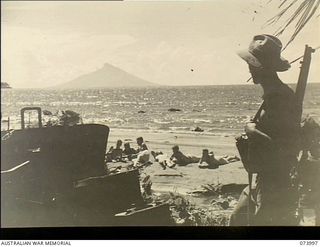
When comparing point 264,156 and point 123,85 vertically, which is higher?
point 123,85

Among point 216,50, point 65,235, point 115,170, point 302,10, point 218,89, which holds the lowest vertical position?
point 65,235

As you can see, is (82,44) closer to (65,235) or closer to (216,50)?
(216,50)

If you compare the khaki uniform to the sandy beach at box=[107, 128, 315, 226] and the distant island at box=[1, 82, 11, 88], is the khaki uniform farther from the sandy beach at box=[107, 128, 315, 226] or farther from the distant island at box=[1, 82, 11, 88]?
the distant island at box=[1, 82, 11, 88]

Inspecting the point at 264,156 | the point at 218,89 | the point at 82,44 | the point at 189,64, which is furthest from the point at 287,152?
the point at 82,44

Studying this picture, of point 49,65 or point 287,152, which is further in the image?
point 49,65

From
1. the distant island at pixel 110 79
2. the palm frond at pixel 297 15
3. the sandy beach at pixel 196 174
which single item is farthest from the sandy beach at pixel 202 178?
the palm frond at pixel 297 15

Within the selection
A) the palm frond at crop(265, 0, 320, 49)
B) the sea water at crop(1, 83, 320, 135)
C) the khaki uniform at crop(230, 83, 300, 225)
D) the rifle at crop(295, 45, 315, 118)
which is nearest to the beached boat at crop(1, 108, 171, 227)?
the sea water at crop(1, 83, 320, 135)

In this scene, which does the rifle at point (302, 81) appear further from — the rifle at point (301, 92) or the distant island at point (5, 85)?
the distant island at point (5, 85)
